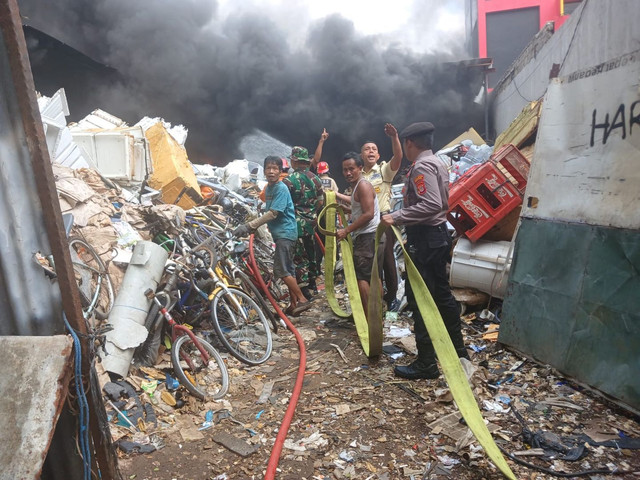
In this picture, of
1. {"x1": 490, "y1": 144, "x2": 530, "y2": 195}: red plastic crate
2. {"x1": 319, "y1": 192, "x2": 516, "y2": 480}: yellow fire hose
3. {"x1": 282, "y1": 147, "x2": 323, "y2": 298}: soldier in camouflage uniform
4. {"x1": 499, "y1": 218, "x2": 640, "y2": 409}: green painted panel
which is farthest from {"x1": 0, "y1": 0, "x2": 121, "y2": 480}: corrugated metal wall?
{"x1": 490, "y1": 144, "x2": 530, "y2": 195}: red plastic crate

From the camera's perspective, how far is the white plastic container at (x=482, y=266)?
480cm

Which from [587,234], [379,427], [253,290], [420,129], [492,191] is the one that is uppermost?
[420,129]

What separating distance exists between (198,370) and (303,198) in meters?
2.80

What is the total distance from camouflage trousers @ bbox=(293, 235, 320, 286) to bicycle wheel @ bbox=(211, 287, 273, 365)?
4.75 ft

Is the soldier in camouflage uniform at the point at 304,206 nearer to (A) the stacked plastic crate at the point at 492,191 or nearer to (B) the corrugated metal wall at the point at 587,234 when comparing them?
(A) the stacked plastic crate at the point at 492,191

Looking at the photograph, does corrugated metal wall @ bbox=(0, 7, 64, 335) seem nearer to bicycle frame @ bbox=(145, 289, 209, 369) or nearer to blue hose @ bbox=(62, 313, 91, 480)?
blue hose @ bbox=(62, 313, 91, 480)

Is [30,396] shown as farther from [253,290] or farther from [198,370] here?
[253,290]

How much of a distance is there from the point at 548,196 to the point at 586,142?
53 centimetres

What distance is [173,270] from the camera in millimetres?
4422

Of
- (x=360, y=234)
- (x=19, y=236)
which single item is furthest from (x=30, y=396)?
(x=360, y=234)

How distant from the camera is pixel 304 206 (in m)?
5.89

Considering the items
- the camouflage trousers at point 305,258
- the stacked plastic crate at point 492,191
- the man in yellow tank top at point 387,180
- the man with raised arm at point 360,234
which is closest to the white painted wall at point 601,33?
the stacked plastic crate at point 492,191

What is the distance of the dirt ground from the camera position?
2.56 meters

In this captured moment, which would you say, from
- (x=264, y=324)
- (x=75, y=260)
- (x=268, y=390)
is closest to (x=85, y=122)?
(x=75, y=260)
